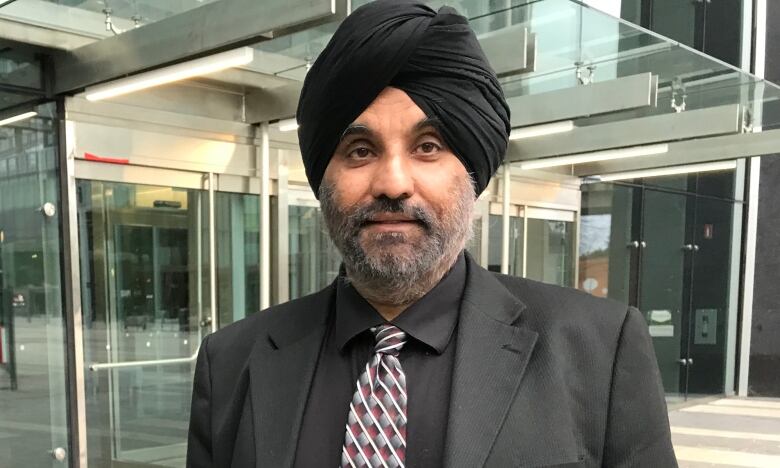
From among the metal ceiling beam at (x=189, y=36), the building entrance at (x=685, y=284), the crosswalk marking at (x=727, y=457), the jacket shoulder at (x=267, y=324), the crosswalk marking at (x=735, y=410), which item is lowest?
the crosswalk marking at (x=735, y=410)

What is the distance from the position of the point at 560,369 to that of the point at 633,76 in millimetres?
4227

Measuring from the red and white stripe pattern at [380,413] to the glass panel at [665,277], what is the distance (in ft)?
31.8

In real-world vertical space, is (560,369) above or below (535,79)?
below

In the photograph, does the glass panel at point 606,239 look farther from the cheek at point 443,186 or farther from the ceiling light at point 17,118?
the cheek at point 443,186

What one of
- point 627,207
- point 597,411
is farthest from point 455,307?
point 627,207

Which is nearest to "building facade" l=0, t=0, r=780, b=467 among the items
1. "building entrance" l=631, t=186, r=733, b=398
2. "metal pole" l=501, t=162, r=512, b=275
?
"metal pole" l=501, t=162, r=512, b=275

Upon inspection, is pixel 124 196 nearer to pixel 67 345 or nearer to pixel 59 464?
pixel 67 345

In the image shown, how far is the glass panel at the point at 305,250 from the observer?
591cm

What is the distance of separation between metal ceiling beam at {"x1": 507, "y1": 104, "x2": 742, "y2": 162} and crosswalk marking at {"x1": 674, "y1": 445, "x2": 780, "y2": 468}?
315cm

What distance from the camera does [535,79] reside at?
518 cm

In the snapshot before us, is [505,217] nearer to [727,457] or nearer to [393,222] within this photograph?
[727,457]

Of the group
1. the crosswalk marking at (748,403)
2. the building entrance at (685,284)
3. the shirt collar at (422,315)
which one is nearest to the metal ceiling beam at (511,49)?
the shirt collar at (422,315)

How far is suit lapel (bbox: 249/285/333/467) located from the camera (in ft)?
3.70

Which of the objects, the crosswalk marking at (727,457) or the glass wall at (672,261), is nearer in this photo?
the crosswalk marking at (727,457)
